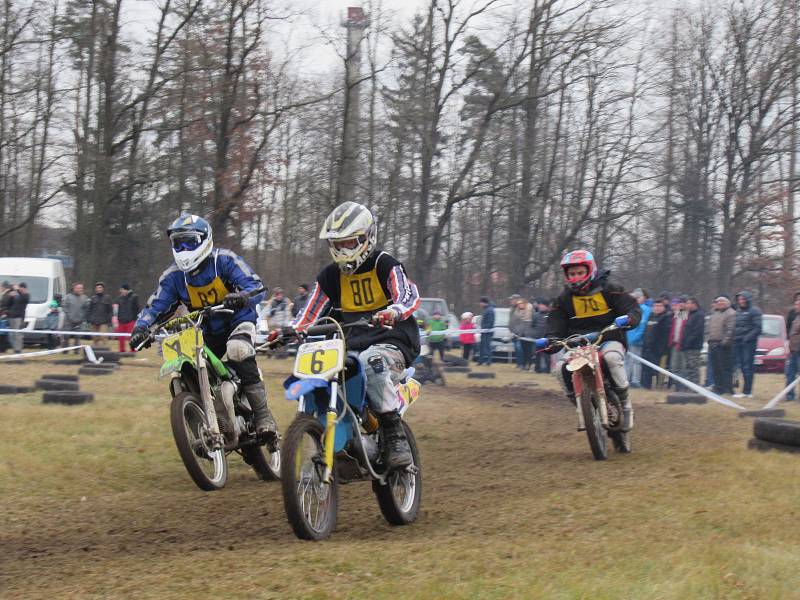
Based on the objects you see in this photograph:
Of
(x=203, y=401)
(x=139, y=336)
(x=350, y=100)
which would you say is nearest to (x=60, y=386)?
(x=139, y=336)

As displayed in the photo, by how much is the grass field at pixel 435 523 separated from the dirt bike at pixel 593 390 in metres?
0.29

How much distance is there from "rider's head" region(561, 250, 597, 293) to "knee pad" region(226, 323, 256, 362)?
12.0ft

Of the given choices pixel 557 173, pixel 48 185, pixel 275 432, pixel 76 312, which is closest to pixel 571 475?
pixel 275 432

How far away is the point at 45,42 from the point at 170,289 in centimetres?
2618

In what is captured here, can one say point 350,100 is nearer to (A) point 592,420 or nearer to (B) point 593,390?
(B) point 593,390

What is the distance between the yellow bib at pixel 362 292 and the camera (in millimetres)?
7395

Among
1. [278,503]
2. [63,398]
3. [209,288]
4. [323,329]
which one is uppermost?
[209,288]

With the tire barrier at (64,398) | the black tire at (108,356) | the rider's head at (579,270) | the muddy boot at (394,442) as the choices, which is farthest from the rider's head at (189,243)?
the black tire at (108,356)

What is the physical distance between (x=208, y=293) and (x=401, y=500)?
106 inches

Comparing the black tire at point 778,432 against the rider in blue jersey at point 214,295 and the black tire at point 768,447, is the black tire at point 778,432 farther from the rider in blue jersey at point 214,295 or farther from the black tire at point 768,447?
the rider in blue jersey at point 214,295

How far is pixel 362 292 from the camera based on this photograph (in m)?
7.43

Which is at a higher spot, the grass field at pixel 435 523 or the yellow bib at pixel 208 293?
the yellow bib at pixel 208 293

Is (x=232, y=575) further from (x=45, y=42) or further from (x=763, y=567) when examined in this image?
(x=45, y=42)

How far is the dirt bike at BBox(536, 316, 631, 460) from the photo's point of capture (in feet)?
33.0
